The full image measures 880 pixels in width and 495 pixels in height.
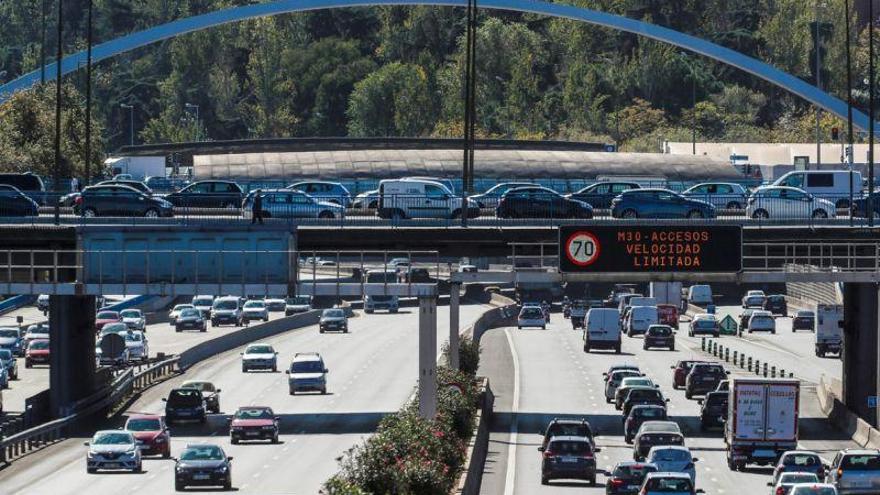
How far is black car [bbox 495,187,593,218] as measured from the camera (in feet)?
244

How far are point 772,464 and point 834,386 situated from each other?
19578 mm

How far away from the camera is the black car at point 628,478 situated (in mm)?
47312

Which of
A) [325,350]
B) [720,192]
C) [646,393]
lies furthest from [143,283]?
[325,350]

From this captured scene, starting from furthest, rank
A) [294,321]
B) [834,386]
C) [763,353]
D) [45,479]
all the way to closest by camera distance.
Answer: [294,321] < [763,353] < [834,386] < [45,479]

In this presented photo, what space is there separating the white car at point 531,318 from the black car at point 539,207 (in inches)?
1645

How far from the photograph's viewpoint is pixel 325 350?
336ft

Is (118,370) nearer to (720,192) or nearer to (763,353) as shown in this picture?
(720,192)

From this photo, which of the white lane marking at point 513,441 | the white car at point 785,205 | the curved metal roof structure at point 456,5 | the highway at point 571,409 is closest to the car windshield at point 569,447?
the highway at point 571,409

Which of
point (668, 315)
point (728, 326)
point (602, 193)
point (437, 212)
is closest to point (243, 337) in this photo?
point (668, 315)

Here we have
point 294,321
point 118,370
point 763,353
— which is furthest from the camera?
point 294,321

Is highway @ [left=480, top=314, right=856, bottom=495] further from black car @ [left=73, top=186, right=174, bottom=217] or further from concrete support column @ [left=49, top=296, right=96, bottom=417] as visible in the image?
black car @ [left=73, top=186, right=174, bottom=217]

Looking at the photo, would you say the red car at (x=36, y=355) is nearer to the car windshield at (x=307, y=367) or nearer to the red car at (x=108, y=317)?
the red car at (x=108, y=317)

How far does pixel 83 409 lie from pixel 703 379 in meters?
23.0

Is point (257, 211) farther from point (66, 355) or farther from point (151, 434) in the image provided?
point (151, 434)
